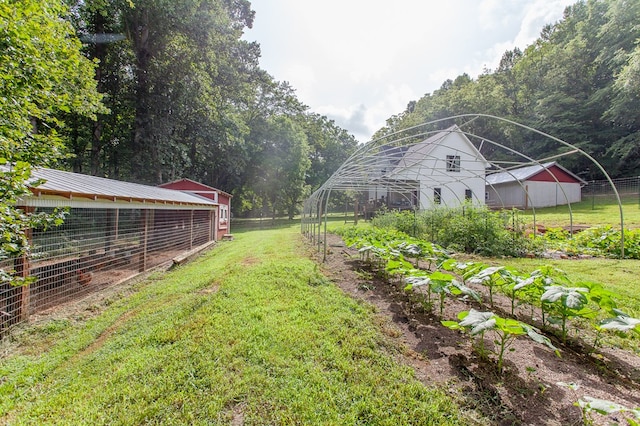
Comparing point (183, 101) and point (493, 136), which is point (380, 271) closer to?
point (183, 101)

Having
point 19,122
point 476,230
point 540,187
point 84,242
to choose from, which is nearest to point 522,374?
point 19,122

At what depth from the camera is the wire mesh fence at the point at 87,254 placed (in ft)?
11.9

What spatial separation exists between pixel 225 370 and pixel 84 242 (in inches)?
193

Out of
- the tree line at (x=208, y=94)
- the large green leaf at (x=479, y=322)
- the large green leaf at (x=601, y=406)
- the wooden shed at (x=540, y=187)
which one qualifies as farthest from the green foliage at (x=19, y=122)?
the wooden shed at (x=540, y=187)

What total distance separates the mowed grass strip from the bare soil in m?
0.21

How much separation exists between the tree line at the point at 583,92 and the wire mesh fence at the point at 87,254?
27963 mm

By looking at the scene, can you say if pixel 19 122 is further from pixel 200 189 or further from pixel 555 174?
pixel 555 174

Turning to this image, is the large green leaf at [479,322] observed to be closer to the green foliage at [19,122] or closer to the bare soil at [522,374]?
the bare soil at [522,374]

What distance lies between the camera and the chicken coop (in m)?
3.59

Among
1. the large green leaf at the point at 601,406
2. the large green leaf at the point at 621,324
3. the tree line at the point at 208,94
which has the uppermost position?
the tree line at the point at 208,94

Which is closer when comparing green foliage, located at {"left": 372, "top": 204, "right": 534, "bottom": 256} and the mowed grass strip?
the mowed grass strip

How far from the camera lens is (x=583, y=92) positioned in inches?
955

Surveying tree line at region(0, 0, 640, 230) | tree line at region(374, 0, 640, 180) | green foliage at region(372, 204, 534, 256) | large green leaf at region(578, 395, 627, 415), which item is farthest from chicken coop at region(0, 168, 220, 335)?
tree line at region(374, 0, 640, 180)

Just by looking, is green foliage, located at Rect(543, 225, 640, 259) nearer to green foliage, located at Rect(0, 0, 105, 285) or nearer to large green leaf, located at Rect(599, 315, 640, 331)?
large green leaf, located at Rect(599, 315, 640, 331)
